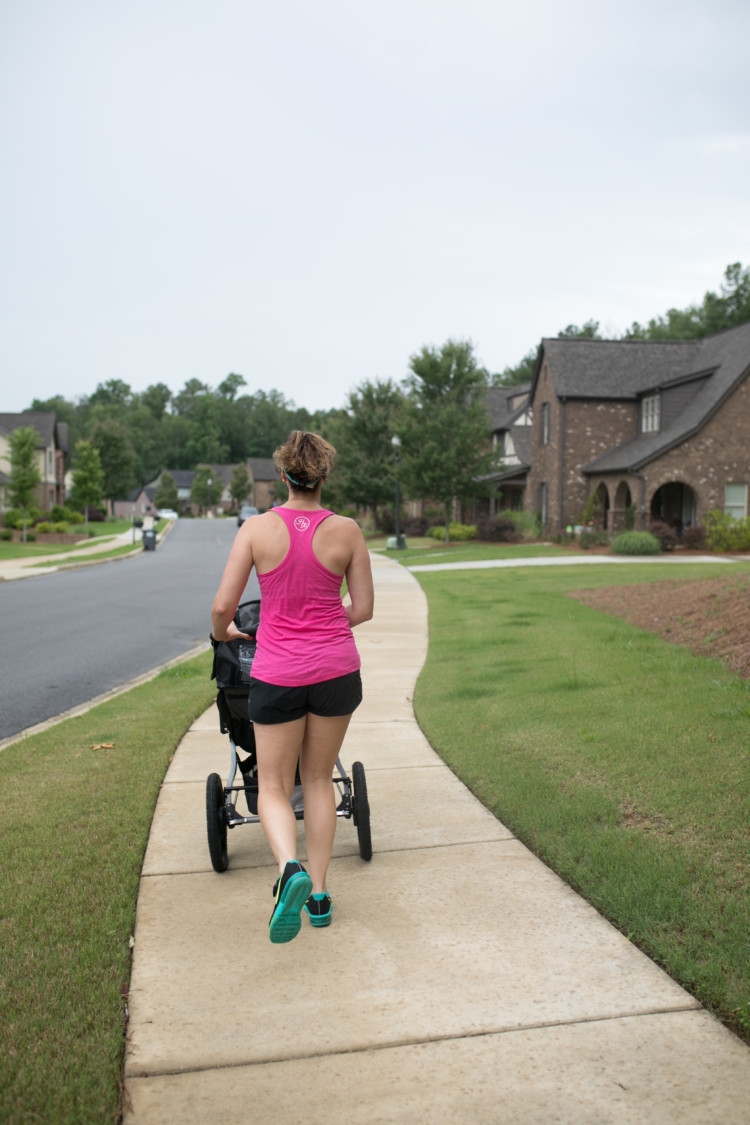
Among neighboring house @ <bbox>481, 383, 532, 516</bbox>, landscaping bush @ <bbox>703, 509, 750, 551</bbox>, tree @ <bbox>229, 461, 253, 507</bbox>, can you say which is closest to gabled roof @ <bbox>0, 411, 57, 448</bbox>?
neighboring house @ <bbox>481, 383, 532, 516</bbox>

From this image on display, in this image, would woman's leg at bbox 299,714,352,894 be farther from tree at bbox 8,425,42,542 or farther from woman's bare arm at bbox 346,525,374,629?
tree at bbox 8,425,42,542

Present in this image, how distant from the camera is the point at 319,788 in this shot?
402cm

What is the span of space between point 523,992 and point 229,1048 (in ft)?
3.55

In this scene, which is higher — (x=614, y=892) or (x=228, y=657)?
(x=228, y=657)

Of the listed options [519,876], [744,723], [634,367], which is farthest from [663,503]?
[519,876]

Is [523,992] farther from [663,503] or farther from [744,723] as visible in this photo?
[663,503]

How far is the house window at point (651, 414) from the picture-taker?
34.0 meters

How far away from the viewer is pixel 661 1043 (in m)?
3.07

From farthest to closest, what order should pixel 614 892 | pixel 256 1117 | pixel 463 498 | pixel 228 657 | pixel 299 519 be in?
pixel 463 498
pixel 228 657
pixel 614 892
pixel 299 519
pixel 256 1117

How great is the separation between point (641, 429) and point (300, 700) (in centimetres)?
3419

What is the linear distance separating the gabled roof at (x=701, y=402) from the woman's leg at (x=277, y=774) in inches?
1145

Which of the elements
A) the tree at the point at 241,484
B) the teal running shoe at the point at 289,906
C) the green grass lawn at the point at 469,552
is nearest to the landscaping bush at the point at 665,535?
→ the green grass lawn at the point at 469,552

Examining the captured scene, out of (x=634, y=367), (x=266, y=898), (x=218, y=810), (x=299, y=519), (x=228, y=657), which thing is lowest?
(x=266, y=898)

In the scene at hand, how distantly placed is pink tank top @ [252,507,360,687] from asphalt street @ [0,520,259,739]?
527 cm
